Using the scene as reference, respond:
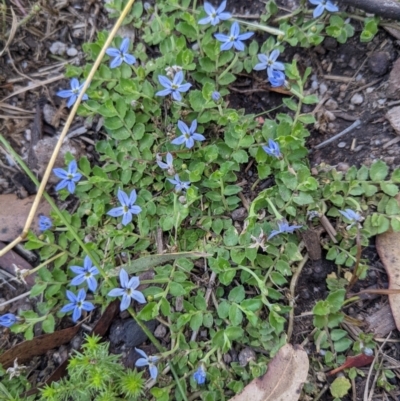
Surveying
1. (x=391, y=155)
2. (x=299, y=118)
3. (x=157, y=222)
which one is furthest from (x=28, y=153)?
(x=391, y=155)

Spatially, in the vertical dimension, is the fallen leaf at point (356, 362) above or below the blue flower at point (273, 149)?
below

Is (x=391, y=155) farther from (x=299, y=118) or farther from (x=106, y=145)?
(x=106, y=145)

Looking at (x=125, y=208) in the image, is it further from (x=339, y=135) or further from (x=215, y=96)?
(x=339, y=135)

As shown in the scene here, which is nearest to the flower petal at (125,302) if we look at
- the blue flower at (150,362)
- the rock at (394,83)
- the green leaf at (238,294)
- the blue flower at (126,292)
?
the blue flower at (126,292)

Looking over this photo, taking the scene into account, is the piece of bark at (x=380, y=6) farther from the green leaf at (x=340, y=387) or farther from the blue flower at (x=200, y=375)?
the blue flower at (x=200, y=375)

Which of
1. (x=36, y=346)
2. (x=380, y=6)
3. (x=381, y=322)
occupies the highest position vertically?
(x=380, y=6)

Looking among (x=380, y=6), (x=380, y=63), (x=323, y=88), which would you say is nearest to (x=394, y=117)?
(x=380, y=63)
